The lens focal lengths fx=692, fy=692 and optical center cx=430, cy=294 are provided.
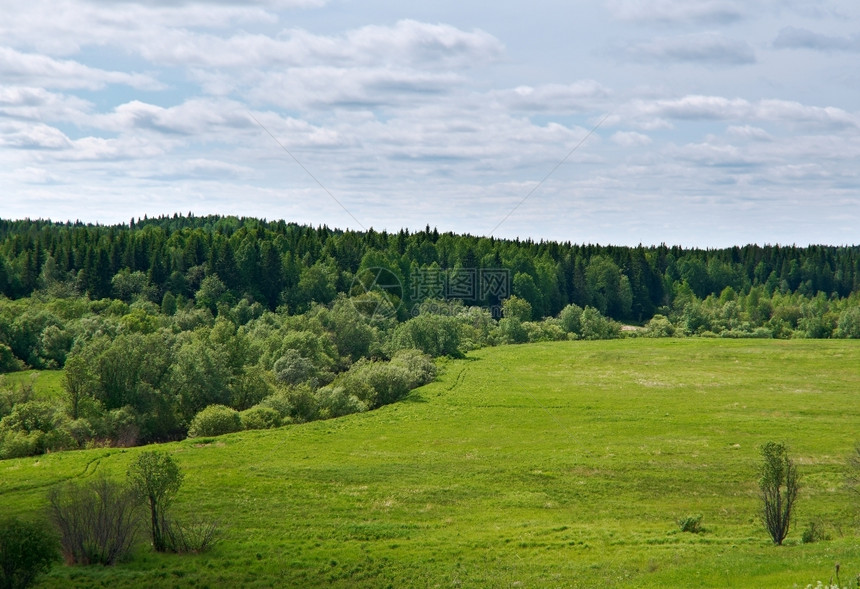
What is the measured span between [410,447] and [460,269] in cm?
9465

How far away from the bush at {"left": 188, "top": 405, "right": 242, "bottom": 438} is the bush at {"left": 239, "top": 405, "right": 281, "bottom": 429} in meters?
0.71

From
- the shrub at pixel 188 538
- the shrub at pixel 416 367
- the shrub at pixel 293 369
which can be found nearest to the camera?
the shrub at pixel 188 538

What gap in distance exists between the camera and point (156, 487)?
34.2 meters

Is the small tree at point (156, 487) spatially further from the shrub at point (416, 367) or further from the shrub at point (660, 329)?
the shrub at point (660, 329)

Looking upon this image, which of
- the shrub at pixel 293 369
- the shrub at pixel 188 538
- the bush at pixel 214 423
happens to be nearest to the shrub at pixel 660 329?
the shrub at pixel 293 369

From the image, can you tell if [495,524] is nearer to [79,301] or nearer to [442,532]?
[442,532]

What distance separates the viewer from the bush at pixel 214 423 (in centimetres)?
6031

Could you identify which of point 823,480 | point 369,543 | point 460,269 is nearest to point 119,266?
point 460,269

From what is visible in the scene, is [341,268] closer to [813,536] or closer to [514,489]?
[514,489]

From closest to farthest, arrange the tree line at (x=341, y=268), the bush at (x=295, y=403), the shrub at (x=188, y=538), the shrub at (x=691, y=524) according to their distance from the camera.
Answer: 1. the shrub at (x=188, y=538)
2. the shrub at (x=691, y=524)
3. the bush at (x=295, y=403)
4. the tree line at (x=341, y=268)

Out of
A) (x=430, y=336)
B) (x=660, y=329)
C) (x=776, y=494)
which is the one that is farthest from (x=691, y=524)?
(x=660, y=329)

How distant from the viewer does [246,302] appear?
11825cm

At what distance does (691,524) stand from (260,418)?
132ft

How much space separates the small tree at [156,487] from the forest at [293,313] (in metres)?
24.8
